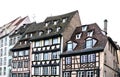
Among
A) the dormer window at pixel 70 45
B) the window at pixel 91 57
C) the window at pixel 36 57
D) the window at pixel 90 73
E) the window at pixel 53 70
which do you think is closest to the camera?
the window at pixel 90 73

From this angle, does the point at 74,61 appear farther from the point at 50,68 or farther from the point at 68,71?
the point at 50,68

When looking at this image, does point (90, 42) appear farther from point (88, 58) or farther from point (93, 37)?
point (88, 58)

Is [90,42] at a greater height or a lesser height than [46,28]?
lesser

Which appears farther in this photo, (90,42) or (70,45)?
(70,45)

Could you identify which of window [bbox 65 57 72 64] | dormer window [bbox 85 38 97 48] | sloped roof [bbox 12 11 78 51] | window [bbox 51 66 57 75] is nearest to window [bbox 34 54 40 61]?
sloped roof [bbox 12 11 78 51]

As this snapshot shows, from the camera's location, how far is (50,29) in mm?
55969

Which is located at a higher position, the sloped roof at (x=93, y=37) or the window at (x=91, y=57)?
the sloped roof at (x=93, y=37)

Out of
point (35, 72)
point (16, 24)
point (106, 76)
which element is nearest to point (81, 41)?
point (106, 76)

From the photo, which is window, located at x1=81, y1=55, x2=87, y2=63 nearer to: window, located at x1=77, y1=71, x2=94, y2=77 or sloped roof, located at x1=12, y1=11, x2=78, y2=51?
window, located at x1=77, y1=71, x2=94, y2=77

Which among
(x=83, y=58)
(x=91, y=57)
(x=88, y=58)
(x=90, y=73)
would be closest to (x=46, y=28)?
(x=83, y=58)

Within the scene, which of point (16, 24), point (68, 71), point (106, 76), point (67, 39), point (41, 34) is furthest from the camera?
point (16, 24)

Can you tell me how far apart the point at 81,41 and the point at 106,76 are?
7076mm

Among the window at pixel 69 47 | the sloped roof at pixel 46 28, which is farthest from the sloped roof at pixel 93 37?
the sloped roof at pixel 46 28

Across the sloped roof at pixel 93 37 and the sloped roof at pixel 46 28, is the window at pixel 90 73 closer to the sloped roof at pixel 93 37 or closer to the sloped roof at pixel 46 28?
the sloped roof at pixel 93 37
